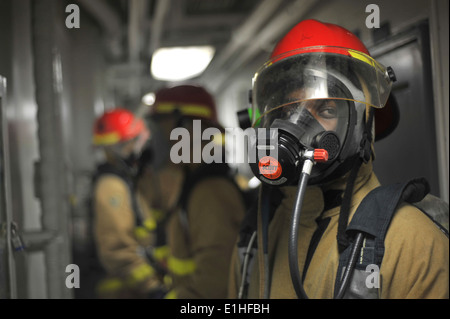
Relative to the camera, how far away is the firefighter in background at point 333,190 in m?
1.05

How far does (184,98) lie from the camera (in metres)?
2.62

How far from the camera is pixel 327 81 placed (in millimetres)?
1188

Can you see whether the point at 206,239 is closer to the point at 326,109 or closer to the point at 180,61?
the point at 326,109

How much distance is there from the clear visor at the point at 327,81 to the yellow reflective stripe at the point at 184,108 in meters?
1.40

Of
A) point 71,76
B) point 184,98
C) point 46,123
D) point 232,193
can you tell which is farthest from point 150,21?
point 46,123

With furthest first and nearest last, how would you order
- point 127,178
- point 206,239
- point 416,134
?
point 127,178, point 206,239, point 416,134

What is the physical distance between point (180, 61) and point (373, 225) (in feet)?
11.0

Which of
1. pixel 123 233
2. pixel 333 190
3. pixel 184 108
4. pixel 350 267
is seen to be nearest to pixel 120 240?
pixel 123 233

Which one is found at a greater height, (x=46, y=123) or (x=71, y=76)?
(x=71, y=76)

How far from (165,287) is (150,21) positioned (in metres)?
2.85

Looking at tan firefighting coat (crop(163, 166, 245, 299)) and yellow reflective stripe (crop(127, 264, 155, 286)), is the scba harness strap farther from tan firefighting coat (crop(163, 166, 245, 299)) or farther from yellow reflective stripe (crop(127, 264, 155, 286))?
yellow reflective stripe (crop(127, 264, 155, 286))

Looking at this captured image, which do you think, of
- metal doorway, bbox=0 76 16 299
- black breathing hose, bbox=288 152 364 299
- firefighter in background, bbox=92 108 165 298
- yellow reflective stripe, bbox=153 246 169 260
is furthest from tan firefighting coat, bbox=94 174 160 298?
black breathing hose, bbox=288 152 364 299

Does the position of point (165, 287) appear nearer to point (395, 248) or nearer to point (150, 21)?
point (395, 248)

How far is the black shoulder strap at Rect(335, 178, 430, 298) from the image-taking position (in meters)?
1.06
